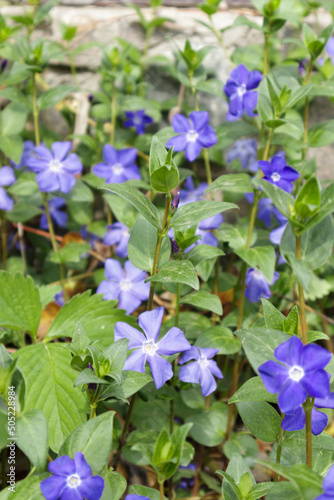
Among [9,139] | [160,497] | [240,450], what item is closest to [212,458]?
[240,450]

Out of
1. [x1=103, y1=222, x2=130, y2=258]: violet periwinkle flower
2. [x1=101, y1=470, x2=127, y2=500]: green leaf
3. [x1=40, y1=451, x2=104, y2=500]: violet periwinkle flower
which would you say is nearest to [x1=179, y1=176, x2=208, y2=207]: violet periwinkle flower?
[x1=103, y1=222, x2=130, y2=258]: violet periwinkle flower

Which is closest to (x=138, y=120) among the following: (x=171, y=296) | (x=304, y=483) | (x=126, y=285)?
(x=171, y=296)

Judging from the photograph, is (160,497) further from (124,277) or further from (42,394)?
(124,277)

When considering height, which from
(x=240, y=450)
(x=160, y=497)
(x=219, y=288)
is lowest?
(x=240, y=450)

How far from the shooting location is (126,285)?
7.34 ft

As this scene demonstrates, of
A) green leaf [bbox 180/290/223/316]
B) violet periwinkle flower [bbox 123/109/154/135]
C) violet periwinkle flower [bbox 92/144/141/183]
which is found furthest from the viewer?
violet periwinkle flower [bbox 123/109/154/135]

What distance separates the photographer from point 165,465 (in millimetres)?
1379

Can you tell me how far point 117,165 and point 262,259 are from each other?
1117 mm

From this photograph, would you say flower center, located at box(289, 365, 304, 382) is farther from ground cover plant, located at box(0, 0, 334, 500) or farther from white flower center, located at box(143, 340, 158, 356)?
white flower center, located at box(143, 340, 158, 356)

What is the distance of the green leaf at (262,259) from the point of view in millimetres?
A: 1911

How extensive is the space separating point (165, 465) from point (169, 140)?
1.43 m

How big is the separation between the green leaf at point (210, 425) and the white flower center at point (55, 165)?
1280mm

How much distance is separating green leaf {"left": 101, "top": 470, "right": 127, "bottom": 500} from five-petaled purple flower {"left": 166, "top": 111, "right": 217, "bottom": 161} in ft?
4.39

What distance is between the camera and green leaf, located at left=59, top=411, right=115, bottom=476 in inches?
53.4
